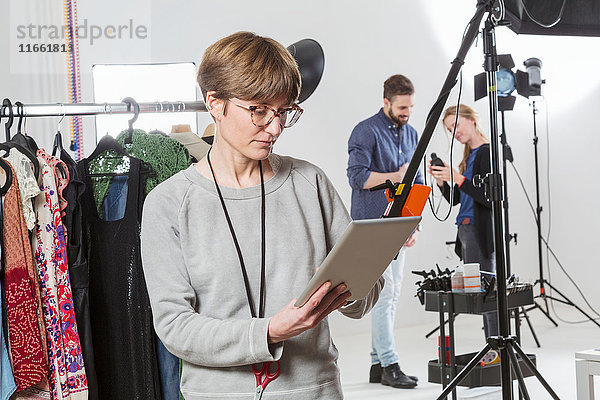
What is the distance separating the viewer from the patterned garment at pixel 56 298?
5.55ft

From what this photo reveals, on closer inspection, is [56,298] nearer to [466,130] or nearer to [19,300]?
[19,300]

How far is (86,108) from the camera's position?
5.94ft

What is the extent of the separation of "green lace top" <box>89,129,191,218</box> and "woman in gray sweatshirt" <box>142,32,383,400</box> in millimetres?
514

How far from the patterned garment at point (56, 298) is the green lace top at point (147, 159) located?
0.13 meters

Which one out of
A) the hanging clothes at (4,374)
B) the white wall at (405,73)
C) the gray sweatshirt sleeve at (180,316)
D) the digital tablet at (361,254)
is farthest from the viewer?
the white wall at (405,73)

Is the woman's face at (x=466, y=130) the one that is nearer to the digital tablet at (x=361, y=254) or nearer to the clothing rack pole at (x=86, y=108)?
the clothing rack pole at (x=86, y=108)

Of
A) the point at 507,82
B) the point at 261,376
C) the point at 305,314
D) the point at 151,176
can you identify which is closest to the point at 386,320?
the point at 507,82

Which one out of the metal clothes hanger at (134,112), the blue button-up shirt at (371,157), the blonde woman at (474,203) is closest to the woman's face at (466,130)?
the blonde woman at (474,203)

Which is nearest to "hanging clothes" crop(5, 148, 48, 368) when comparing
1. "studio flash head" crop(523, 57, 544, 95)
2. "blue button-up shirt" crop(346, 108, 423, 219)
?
"blue button-up shirt" crop(346, 108, 423, 219)

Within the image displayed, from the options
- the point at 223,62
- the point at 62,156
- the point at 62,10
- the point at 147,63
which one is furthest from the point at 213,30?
the point at 223,62

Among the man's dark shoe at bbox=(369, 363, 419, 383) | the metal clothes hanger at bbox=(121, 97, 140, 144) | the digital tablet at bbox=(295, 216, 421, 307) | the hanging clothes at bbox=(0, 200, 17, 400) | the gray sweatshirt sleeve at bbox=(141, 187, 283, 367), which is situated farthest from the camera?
the man's dark shoe at bbox=(369, 363, 419, 383)

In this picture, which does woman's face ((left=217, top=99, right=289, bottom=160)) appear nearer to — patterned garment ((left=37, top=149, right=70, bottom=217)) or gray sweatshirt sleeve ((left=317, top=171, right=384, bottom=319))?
gray sweatshirt sleeve ((left=317, top=171, right=384, bottom=319))

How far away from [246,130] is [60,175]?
0.64 metres

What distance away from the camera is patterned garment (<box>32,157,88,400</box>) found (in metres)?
1.69
